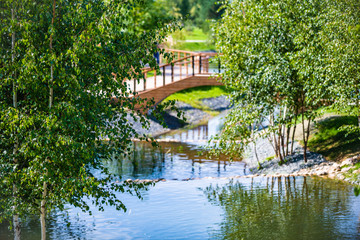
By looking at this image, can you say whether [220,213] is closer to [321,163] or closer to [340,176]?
[340,176]

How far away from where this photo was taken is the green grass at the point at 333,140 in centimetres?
1948

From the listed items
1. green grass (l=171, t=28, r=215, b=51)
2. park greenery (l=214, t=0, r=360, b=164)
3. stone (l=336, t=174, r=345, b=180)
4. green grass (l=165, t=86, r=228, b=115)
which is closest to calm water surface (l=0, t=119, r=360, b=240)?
stone (l=336, t=174, r=345, b=180)

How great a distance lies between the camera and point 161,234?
490 inches

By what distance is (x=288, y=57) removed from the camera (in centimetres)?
1739

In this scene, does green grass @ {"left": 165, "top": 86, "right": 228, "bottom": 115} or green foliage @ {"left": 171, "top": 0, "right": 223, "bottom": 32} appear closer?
green grass @ {"left": 165, "top": 86, "right": 228, "bottom": 115}

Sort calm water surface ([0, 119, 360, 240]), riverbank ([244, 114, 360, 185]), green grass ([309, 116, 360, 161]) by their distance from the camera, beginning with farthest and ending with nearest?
1. green grass ([309, 116, 360, 161])
2. riverbank ([244, 114, 360, 185])
3. calm water surface ([0, 119, 360, 240])

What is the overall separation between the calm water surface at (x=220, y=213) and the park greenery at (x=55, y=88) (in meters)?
1.41

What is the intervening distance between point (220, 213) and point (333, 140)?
878 cm

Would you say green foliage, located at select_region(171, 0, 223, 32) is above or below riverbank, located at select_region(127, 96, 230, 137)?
above

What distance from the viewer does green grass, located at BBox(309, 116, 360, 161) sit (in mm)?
19483

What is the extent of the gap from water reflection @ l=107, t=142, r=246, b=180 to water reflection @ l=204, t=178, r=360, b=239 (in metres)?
2.33

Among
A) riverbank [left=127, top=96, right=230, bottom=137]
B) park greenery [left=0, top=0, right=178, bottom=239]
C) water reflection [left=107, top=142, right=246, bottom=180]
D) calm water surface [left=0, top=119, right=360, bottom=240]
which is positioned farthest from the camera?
riverbank [left=127, top=96, right=230, bottom=137]

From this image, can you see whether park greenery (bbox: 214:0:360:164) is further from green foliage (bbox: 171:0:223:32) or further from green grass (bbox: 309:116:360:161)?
green foliage (bbox: 171:0:223:32)

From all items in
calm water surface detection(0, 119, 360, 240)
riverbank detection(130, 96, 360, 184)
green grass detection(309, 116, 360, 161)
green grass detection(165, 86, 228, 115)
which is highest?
green grass detection(165, 86, 228, 115)
